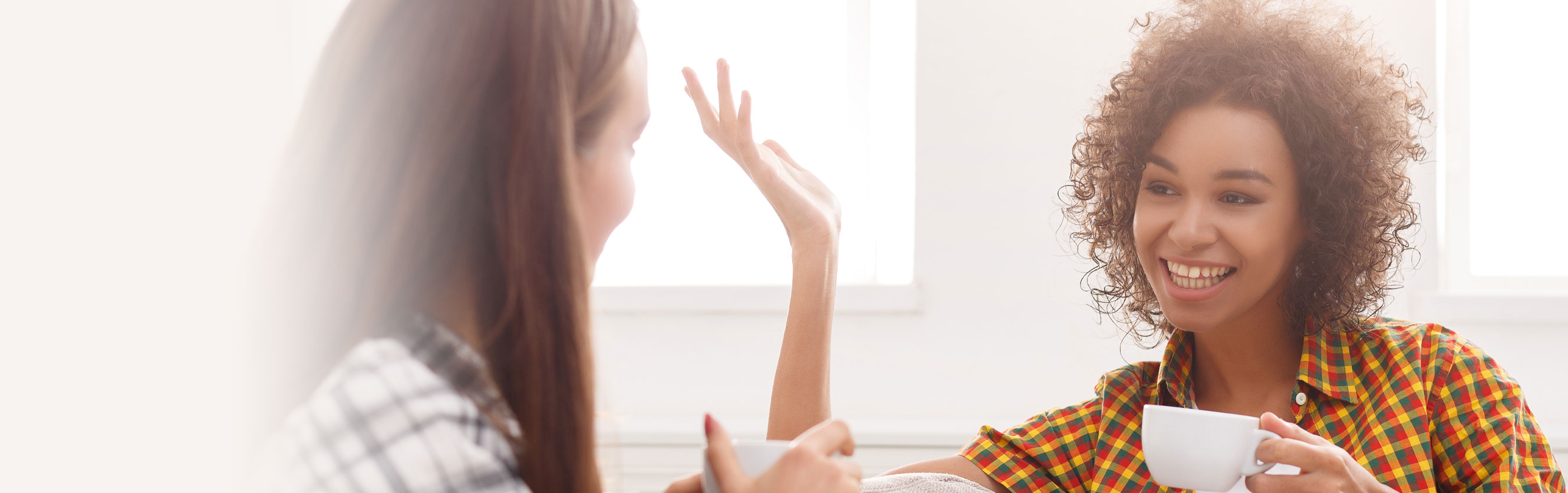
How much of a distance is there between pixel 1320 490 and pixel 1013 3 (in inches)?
59.8

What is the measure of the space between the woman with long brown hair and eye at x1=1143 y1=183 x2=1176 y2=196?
26.2 inches

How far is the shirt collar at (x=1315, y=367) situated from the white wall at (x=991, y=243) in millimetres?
900

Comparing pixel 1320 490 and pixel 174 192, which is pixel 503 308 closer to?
pixel 174 192

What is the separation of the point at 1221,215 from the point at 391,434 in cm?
88

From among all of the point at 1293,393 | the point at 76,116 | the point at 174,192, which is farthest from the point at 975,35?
the point at 76,116

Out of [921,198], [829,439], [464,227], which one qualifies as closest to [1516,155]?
[921,198]

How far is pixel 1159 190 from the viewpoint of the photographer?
4.01 feet

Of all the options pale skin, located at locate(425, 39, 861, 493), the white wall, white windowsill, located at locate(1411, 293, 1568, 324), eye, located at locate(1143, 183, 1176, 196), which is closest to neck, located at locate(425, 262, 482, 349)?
pale skin, located at locate(425, 39, 861, 493)

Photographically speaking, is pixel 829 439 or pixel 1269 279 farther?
pixel 1269 279

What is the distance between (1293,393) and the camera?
1193 millimetres

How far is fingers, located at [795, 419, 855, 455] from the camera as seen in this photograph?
0.72 m

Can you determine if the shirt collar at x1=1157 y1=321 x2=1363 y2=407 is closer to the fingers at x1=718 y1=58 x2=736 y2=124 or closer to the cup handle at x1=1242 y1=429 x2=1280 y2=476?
the cup handle at x1=1242 y1=429 x2=1280 y2=476

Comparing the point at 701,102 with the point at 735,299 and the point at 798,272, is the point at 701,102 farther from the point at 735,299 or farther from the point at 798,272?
the point at 735,299

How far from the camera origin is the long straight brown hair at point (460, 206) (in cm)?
67
